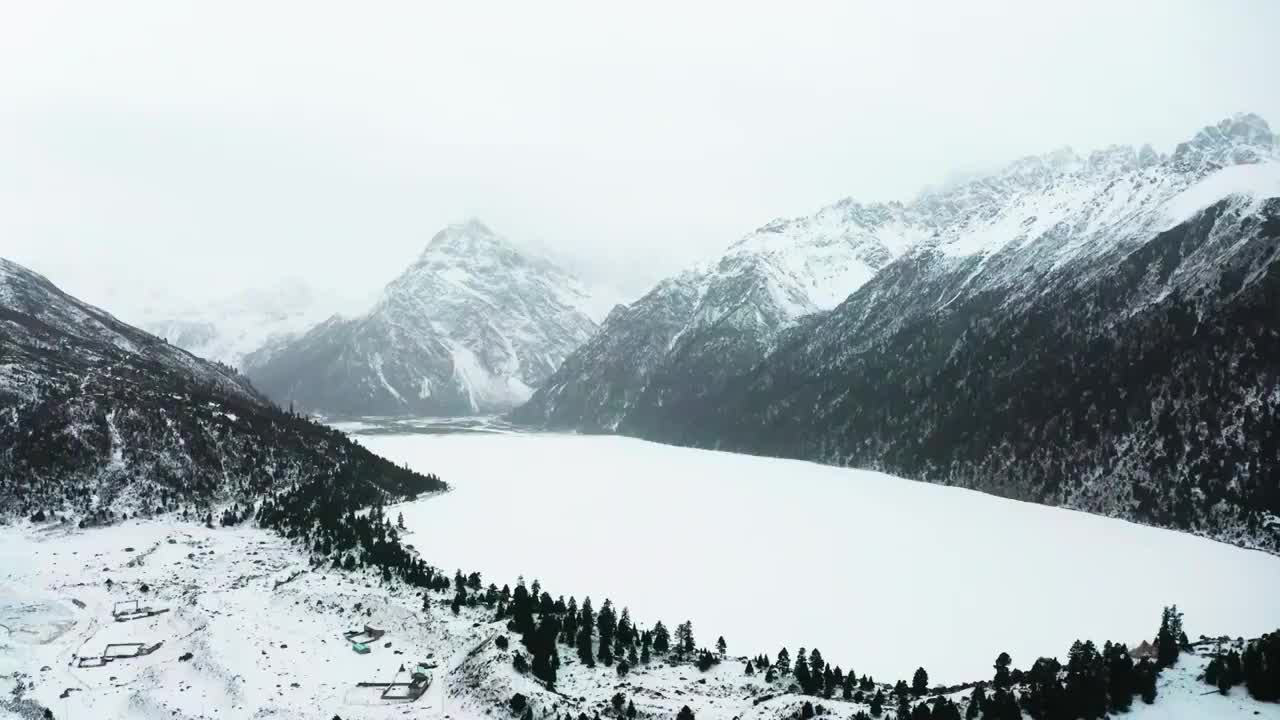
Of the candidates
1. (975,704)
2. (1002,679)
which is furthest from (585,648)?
(1002,679)

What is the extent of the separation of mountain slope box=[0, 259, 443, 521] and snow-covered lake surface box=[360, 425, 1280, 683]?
2536 centimetres

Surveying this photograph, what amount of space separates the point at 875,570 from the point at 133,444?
390ft

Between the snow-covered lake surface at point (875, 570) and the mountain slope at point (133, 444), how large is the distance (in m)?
25.4

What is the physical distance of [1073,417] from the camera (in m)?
167

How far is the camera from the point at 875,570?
109 metres

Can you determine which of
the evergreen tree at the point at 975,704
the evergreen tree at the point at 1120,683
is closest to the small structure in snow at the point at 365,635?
the evergreen tree at the point at 975,704

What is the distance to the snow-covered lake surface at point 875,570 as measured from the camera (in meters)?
83.4

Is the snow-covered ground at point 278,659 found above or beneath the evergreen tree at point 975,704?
beneath

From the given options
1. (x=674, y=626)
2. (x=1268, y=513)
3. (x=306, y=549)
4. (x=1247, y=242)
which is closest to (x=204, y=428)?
(x=306, y=549)

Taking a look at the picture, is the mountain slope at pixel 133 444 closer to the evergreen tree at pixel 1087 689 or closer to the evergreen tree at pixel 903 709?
the evergreen tree at pixel 903 709

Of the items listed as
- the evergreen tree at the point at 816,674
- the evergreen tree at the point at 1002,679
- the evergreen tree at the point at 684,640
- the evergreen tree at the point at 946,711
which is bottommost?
the evergreen tree at the point at 684,640

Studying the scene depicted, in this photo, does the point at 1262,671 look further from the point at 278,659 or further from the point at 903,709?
the point at 278,659

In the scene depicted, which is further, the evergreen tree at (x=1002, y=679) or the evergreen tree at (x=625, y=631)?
the evergreen tree at (x=625, y=631)

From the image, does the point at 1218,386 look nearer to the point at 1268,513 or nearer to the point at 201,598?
the point at 1268,513
